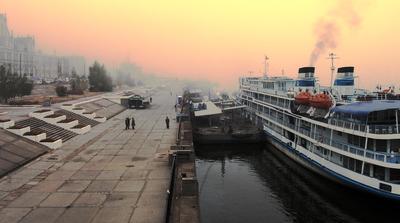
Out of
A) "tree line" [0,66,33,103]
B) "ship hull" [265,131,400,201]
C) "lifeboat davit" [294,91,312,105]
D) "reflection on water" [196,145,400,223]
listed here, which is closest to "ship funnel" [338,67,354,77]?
"lifeboat davit" [294,91,312,105]

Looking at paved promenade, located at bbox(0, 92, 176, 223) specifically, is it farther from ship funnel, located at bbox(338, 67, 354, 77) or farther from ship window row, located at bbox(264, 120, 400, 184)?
ship funnel, located at bbox(338, 67, 354, 77)

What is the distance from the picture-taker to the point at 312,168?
40156mm

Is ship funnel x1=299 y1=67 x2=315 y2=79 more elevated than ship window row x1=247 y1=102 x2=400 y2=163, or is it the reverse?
ship funnel x1=299 y1=67 x2=315 y2=79

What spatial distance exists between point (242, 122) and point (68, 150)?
3862 centimetres

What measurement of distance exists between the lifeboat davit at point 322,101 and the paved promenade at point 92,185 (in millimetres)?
15370

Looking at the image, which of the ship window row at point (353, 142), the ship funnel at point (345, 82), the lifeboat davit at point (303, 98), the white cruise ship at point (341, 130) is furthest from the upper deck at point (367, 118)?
the ship funnel at point (345, 82)

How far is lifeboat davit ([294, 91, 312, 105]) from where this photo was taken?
44731 millimetres

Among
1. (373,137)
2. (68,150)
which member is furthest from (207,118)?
(373,137)

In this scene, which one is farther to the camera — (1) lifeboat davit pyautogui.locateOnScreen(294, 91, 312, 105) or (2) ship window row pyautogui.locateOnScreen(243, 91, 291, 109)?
(2) ship window row pyautogui.locateOnScreen(243, 91, 291, 109)

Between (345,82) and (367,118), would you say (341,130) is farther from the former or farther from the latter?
(345,82)

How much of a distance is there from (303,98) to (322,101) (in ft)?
17.1

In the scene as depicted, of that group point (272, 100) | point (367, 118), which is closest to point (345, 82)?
point (367, 118)

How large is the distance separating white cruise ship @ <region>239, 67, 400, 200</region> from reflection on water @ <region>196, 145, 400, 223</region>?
129 cm

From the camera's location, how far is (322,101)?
4038 cm
